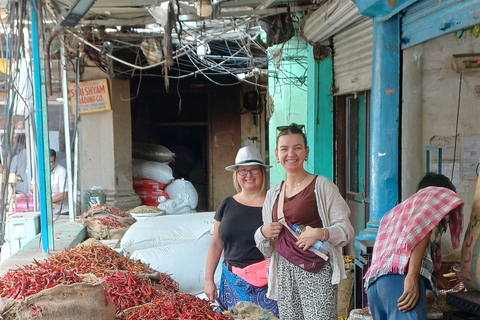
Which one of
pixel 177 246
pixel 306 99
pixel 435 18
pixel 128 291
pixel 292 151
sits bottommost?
pixel 177 246

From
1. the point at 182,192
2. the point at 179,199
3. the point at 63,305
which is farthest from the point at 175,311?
the point at 182,192

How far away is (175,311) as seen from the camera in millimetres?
2777

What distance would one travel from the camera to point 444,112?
16.0ft

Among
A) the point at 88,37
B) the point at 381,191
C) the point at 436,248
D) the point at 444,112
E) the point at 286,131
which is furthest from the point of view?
the point at 88,37

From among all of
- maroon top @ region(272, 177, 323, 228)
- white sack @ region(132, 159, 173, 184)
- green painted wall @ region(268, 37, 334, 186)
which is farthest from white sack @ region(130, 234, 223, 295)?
white sack @ region(132, 159, 173, 184)

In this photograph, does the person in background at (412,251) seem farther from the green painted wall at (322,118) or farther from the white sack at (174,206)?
the white sack at (174,206)

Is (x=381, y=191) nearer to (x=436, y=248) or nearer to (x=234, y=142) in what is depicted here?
(x=436, y=248)

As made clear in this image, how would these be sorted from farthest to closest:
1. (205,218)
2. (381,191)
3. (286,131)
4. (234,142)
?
1. (234,142)
2. (205,218)
3. (381,191)
4. (286,131)

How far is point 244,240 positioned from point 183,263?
4.91ft

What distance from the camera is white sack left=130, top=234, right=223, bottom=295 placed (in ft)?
15.8

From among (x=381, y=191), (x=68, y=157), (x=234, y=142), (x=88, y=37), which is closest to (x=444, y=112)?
(x=381, y=191)

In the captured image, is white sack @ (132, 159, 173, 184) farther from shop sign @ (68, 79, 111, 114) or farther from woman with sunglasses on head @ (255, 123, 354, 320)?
woman with sunglasses on head @ (255, 123, 354, 320)

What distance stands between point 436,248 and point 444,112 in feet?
7.62

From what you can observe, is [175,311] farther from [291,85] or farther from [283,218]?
[291,85]
